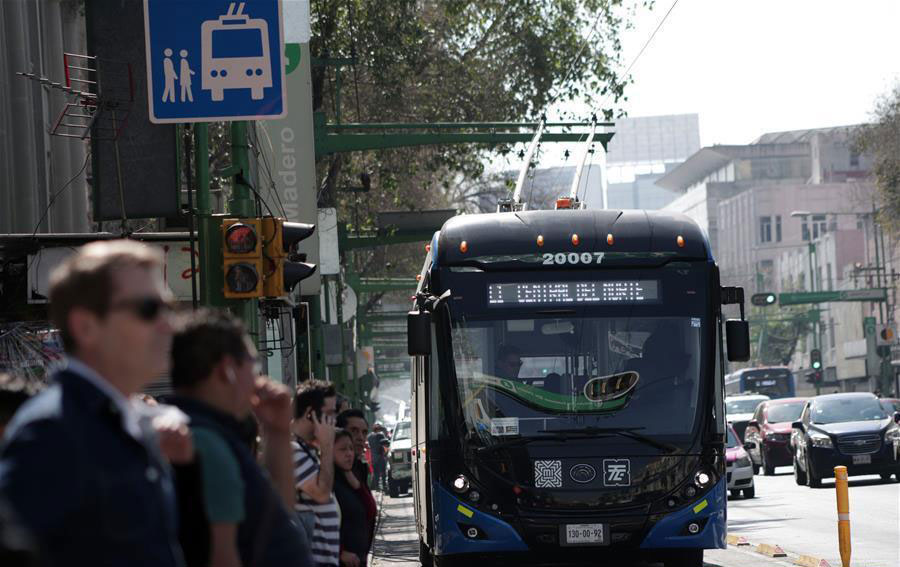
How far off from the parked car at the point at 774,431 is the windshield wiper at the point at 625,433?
2379 cm

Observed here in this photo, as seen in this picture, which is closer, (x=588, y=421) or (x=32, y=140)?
(x=588, y=421)

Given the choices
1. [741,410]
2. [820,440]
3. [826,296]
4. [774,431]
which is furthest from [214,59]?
[826,296]

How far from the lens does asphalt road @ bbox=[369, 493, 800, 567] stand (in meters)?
16.0

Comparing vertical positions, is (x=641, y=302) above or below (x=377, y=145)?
below

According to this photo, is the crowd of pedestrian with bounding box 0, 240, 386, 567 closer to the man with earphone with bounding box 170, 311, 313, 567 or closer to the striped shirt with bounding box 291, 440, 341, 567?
the man with earphone with bounding box 170, 311, 313, 567

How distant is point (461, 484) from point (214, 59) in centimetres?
439

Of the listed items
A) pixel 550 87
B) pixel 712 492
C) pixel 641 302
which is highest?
pixel 550 87

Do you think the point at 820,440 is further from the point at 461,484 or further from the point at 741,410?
the point at 741,410

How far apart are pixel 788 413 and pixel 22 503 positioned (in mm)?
35724

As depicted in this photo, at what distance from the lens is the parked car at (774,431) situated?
36906 mm

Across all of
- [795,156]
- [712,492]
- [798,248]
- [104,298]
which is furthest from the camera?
[795,156]

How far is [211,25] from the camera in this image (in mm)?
10891

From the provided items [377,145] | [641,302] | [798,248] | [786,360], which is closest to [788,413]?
[377,145]

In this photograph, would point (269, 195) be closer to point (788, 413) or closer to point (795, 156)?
point (788, 413)
